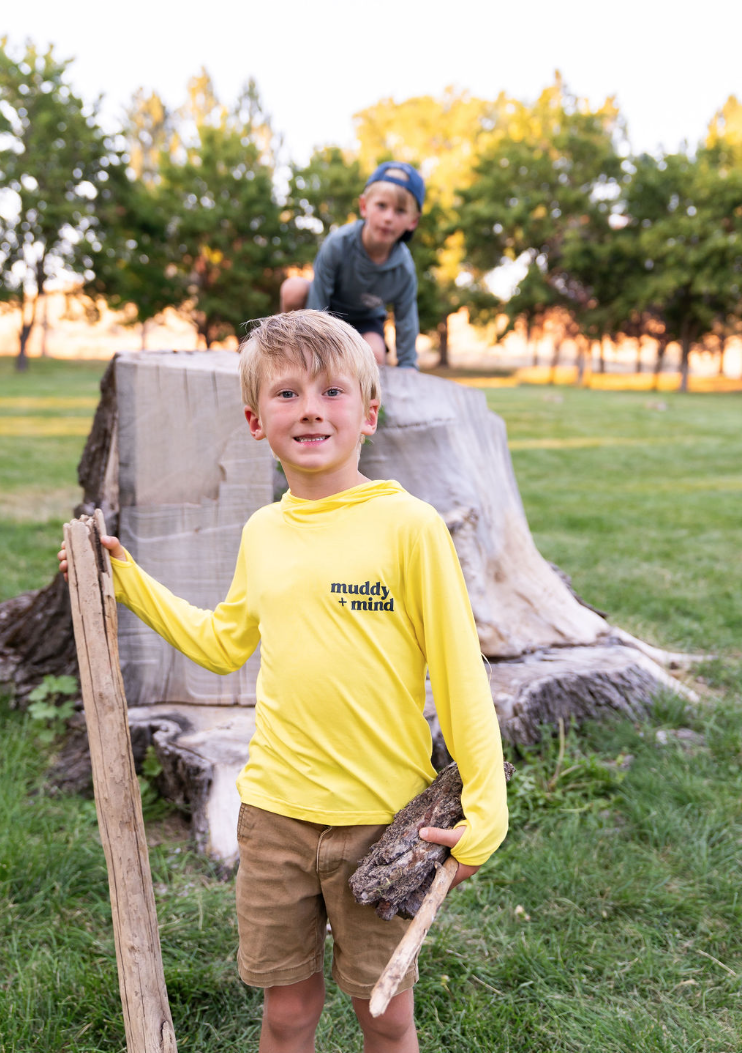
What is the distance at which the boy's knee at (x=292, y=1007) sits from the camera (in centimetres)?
150

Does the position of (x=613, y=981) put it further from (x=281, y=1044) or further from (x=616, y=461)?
(x=616, y=461)

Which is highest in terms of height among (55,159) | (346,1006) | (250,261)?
(55,159)

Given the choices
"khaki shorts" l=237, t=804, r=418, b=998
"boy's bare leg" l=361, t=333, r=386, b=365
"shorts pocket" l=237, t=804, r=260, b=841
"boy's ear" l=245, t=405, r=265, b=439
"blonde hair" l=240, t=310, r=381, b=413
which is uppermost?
"boy's bare leg" l=361, t=333, r=386, b=365

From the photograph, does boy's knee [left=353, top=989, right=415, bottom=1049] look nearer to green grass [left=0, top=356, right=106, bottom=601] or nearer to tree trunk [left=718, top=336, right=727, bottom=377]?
green grass [left=0, top=356, right=106, bottom=601]

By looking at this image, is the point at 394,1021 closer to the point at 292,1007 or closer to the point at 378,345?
the point at 292,1007

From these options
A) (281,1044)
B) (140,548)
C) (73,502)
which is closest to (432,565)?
(281,1044)

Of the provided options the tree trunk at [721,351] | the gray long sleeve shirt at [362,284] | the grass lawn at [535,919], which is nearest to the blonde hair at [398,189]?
the gray long sleeve shirt at [362,284]

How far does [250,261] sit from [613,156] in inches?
602

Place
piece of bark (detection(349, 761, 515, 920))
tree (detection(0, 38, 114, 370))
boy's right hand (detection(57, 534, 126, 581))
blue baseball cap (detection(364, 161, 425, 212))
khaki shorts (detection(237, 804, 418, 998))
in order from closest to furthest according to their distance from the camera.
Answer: piece of bark (detection(349, 761, 515, 920)), khaki shorts (detection(237, 804, 418, 998)), boy's right hand (detection(57, 534, 126, 581)), blue baseball cap (detection(364, 161, 425, 212)), tree (detection(0, 38, 114, 370))

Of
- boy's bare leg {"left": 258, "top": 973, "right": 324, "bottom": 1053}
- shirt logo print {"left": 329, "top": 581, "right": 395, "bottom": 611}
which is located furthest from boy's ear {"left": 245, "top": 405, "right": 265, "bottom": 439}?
boy's bare leg {"left": 258, "top": 973, "right": 324, "bottom": 1053}

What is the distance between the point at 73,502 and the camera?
775 centimetres

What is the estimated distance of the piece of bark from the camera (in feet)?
4.12

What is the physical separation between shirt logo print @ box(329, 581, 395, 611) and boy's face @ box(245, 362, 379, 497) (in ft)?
0.69

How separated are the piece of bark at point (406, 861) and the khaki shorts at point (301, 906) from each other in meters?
0.07
